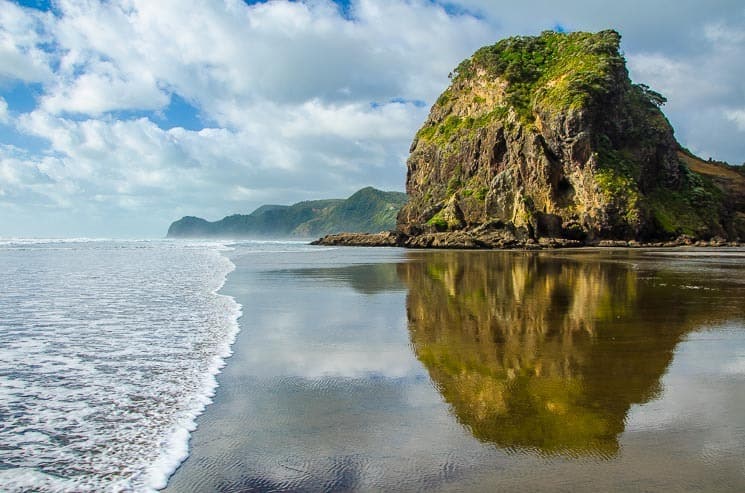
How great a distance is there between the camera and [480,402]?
5789 mm

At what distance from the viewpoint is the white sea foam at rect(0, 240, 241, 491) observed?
14.4ft

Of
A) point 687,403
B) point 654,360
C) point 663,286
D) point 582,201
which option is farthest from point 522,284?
point 582,201

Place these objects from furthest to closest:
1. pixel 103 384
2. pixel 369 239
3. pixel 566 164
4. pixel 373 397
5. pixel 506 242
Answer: pixel 369 239
pixel 566 164
pixel 506 242
pixel 103 384
pixel 373 397

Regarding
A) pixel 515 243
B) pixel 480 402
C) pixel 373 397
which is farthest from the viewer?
pixel 515 243

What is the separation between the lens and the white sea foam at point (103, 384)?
4.39m

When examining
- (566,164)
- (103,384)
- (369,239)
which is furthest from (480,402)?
(369,239)

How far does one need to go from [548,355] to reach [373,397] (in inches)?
130

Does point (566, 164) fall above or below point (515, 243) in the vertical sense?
above

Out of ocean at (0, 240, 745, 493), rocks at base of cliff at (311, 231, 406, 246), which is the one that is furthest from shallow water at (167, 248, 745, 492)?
rocks at base of cliff at (311, 231, 406, 246)

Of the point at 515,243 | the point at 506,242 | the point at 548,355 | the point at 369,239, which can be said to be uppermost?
the point at 369,239

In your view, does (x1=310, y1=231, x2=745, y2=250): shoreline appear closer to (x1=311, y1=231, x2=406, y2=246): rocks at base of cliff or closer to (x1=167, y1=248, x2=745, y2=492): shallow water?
(x1=311, y1=231, x2=406, y2=246): rocks at base of cliff

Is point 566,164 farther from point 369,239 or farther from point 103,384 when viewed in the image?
point 103,384

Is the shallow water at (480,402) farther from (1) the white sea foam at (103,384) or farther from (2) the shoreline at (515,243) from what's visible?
Result: (2) the shoreline at (515,243)

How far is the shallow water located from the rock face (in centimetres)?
5262
